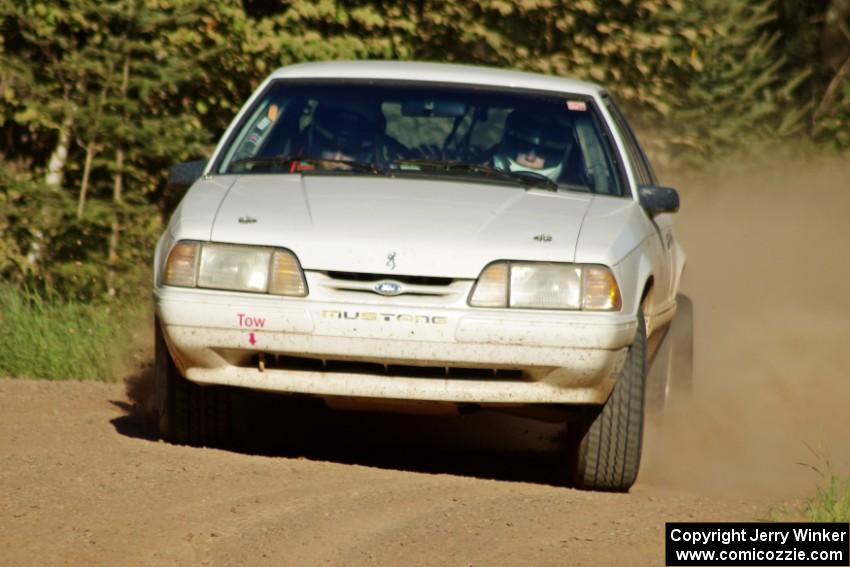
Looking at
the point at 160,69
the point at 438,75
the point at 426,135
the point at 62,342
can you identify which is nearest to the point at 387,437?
the point at 426,135

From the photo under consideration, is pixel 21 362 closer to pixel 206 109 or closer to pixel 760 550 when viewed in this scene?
pixel 206 109

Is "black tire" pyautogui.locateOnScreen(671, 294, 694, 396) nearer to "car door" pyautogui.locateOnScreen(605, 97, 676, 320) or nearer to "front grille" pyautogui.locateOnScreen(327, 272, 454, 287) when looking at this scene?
"car door" pyautogui.locateOnScreen(605, 97, 676, 320)

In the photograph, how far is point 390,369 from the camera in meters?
6.25

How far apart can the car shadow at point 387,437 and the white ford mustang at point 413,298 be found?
381 millimetres

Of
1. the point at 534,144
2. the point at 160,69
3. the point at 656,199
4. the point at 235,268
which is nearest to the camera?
the point at 235,268

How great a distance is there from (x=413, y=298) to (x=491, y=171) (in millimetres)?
1173

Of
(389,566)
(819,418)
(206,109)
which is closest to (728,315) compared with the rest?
(819,418)

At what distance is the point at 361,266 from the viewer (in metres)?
6.10

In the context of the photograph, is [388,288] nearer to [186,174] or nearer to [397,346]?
[397,346]

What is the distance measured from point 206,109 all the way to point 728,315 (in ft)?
12.8

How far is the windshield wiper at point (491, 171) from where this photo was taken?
7047mm

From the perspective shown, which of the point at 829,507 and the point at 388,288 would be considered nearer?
the point at 829,507

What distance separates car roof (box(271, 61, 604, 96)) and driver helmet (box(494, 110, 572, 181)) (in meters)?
0.25

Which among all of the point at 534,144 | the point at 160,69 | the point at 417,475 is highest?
the point at 534,144
